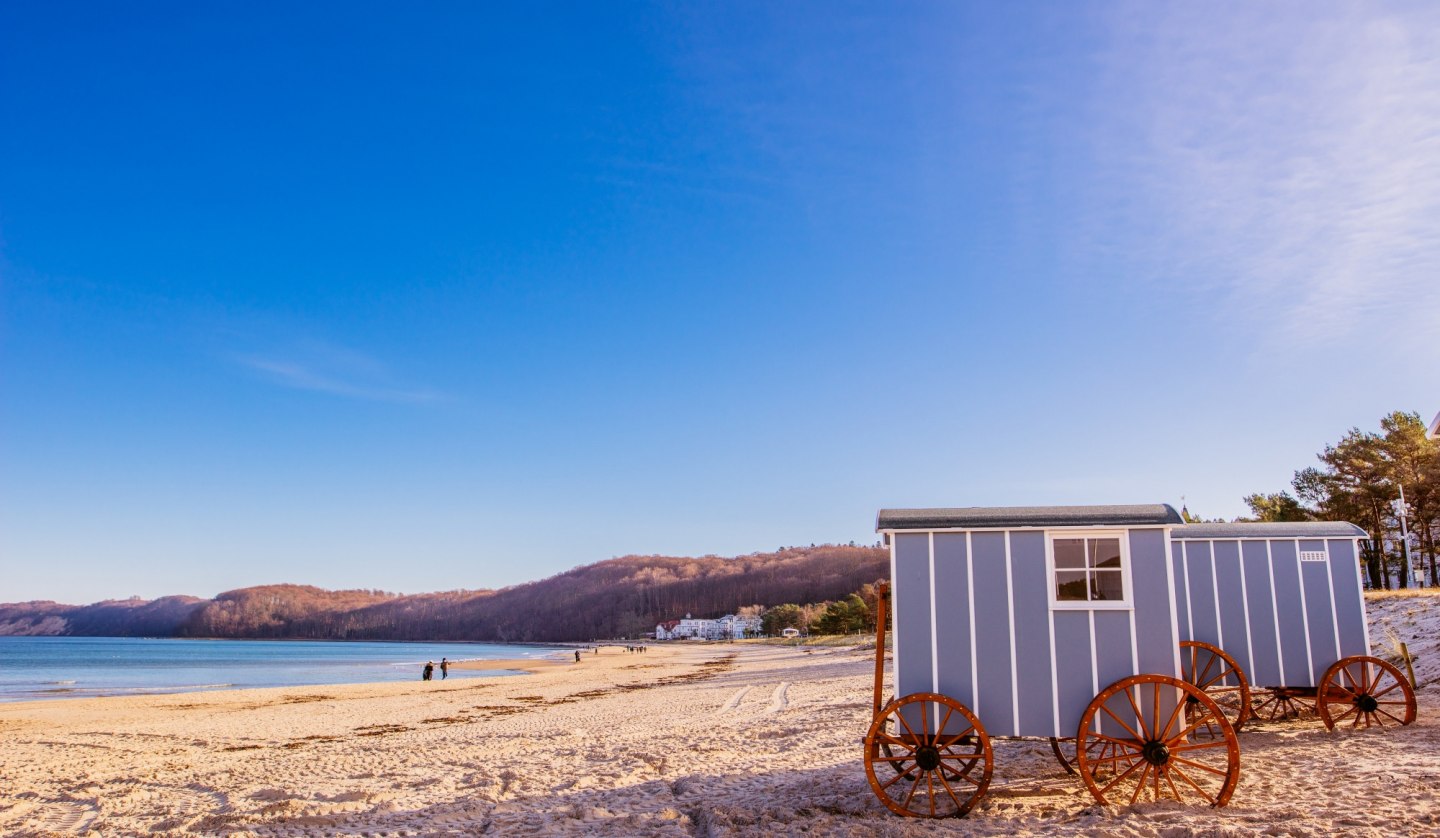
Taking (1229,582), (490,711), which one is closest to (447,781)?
(1229,582)

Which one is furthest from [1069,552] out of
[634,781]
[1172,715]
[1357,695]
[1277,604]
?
Answer: [1357,695]

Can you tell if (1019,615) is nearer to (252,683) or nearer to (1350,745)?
(1350,745)

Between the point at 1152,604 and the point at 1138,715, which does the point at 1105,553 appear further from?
the point at 1138,715

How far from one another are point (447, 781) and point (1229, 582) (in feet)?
39.6

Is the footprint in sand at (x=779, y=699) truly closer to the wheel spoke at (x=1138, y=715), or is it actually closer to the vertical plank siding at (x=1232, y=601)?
the vertical plank siding at (x=1232, y=601)

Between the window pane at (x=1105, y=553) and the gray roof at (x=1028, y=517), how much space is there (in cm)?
26

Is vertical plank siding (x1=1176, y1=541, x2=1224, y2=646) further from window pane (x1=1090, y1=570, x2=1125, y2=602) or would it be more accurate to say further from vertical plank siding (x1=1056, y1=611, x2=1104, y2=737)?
vertical plank siding (x1=1056, y1=611, x2=1104, y2=737)

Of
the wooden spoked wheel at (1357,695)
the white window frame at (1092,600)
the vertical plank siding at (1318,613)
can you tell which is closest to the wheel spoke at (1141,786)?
the white window frame at (1092,600)

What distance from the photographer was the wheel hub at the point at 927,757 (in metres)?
8.50

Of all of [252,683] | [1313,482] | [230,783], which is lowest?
[252,683]

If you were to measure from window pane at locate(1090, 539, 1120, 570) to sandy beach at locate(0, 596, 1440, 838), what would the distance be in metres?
2.43

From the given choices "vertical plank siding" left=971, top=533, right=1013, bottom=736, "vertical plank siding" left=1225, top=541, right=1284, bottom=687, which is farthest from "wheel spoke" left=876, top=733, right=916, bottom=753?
"vertical plank siding" left=1225, top=541, right=1284, bottom=687

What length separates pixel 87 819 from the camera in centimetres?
1023

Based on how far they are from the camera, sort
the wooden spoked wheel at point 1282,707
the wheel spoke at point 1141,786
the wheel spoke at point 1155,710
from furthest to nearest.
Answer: the wooden spoked wheel at point 1282,707, the wheel spoke at point 1155,710, the wheel spoke at point 1141,786
